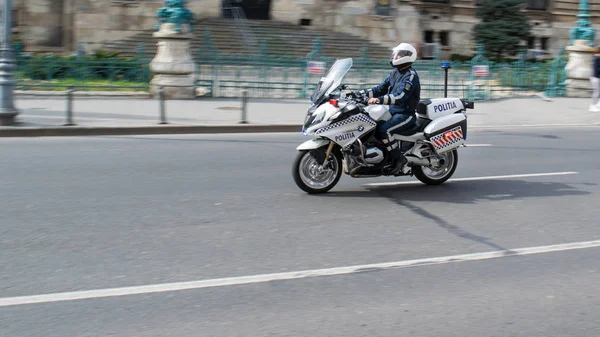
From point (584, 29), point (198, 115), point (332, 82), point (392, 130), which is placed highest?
point (584, 29)

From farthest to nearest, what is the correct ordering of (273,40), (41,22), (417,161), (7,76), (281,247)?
1. (273,40)
2. (41,22)
3. (7,76)
4. (417,161)
5. (281,247)

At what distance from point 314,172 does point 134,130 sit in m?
6.71

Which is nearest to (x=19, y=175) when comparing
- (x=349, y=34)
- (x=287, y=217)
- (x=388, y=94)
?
(x=287, y=217)

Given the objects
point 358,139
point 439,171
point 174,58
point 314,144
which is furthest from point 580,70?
point 314,144

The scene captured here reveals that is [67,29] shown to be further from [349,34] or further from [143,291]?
[143,291]

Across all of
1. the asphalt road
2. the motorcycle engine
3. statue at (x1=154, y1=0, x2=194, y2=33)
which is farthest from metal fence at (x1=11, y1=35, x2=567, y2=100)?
the motorcycle engine

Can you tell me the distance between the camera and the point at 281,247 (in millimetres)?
6535

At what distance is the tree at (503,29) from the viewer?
3466 centimetres

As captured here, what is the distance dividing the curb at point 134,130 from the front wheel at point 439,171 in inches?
256

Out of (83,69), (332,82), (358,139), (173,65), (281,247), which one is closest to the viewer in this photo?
(281,247)

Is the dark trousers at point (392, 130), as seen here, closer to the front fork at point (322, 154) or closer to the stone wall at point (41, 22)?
the front fork at point (322, 154)

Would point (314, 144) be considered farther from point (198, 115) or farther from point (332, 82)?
point (198, 115)

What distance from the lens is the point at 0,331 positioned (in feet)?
14.7

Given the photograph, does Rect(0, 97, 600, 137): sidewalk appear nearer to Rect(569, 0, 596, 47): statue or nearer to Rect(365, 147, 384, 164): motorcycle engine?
Rect(569, 0, 596, 47): statue
